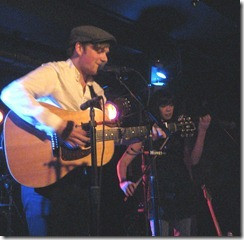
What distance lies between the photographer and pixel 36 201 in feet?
8.46

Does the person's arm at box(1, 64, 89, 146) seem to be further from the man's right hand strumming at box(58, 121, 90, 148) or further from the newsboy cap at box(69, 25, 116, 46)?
the newsboy cap at box(69, 25, 116, 46)

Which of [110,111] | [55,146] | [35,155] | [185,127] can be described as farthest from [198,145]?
[35,155]

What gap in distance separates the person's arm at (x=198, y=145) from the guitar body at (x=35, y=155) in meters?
1.68

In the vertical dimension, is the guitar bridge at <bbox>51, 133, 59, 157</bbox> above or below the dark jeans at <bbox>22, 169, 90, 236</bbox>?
above

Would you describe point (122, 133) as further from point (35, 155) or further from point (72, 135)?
point (35, 155)

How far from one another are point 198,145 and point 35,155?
2.18 metres

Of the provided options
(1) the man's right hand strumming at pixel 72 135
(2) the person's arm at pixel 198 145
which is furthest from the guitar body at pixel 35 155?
(2) the person's arm at pixel 198 145

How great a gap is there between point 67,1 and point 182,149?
2322 mm

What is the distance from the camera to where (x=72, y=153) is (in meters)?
2.72

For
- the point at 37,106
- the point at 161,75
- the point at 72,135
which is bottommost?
the point at 72,135

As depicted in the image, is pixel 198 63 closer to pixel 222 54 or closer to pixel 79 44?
pixel 222 54

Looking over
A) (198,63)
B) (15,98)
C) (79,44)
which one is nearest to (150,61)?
(198,63)

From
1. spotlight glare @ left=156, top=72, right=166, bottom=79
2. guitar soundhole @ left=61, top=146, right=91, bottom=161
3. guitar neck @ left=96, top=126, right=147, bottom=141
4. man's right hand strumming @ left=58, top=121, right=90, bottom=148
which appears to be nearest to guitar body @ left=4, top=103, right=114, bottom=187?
guitar soundhole @ left=61, top=146, right=91, bottom=161

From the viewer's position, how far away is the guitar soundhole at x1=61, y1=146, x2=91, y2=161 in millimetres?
2697
